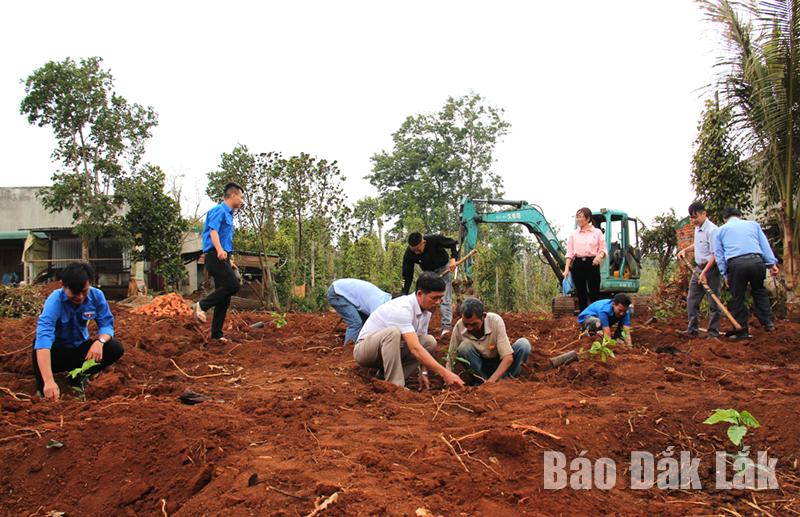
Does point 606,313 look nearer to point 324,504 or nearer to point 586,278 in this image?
point 586,278

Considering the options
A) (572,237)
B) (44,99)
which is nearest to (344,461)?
(572,237)

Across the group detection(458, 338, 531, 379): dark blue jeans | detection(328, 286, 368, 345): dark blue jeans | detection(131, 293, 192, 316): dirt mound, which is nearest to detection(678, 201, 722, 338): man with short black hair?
detection(458, 338, 531, 379): dark blue jeans

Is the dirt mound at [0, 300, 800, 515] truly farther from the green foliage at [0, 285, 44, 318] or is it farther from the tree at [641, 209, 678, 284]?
the tree at [641, 209, 678, 284]

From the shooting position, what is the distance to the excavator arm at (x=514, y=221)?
1177cm

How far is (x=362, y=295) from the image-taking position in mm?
6562

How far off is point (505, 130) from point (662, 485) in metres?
31.4

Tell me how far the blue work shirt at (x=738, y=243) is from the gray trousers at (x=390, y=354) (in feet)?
13.7

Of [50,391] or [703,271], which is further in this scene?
[703,271]

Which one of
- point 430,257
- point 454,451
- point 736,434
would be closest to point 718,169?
point 430,257

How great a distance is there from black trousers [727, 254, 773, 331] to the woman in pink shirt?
1.50m

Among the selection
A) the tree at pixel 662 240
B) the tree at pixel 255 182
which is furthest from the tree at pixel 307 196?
the tree at pixel 662 240

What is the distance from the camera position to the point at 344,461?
3.00 m

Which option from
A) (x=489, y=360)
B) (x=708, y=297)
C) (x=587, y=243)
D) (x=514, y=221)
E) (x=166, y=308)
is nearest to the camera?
(x=489, y=360)

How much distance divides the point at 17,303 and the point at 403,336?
972cm
